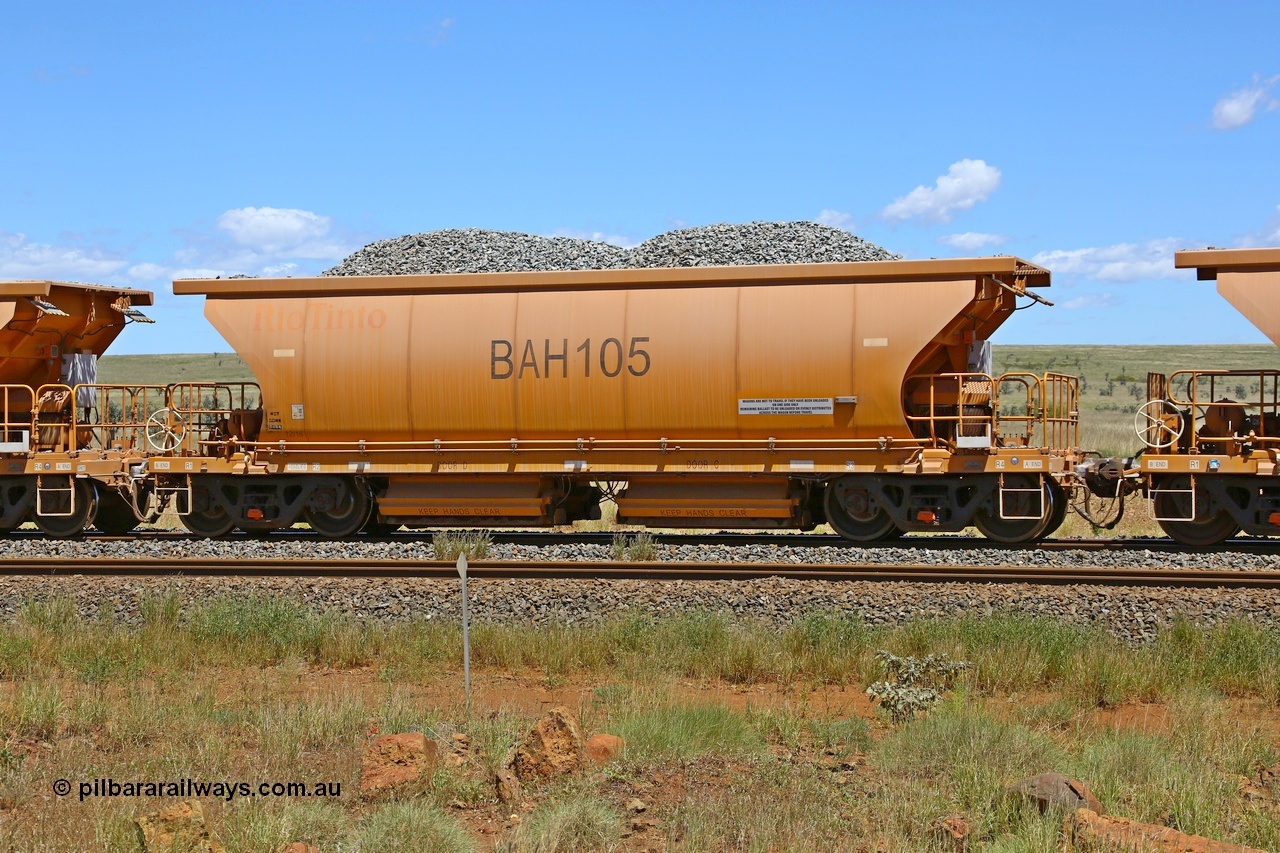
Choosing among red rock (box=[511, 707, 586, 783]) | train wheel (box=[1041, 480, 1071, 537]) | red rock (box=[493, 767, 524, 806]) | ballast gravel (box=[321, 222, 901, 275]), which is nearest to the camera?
red rock (box=[493, 767, 524, 806])

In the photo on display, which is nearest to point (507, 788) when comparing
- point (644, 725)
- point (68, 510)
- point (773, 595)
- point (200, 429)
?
point (644, 725)

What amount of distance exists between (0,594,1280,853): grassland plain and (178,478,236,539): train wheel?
4.80 m

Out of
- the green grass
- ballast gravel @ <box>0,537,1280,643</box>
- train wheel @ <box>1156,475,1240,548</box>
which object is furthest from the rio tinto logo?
the green grass

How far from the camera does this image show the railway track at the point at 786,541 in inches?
570

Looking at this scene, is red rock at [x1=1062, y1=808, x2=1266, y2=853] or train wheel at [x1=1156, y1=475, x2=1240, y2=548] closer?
red rock at [x1=1062, y1=808, x2=1266, y2=853]

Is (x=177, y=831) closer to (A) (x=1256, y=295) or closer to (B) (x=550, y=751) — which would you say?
(B) (x=550, y=751)

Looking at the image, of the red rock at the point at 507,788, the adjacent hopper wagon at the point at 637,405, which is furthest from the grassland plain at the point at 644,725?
the adjacent hopper wagon at the point at 637,405

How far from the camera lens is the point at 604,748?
7.54 m

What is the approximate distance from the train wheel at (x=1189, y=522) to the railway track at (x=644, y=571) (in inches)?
87.8

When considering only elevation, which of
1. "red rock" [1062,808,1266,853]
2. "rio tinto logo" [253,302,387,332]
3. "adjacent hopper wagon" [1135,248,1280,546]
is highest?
"rio tinto logo" [253,302,387,332]

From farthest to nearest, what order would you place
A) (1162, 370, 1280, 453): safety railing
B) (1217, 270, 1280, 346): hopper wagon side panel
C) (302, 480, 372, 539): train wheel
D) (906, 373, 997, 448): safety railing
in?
(302, 480, 372, 539): train wheel < (906, 373, 997, 448): safety railing < (1162, 370, 1280, 453): safety railing < (1217, 270, 1280, 346): hopper wagon side panel

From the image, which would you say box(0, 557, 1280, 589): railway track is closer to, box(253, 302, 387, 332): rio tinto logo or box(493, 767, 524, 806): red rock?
box(253, 302, 387, 332): rio tinto logo

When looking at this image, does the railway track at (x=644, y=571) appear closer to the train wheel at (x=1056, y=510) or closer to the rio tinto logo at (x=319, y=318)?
the train wheel at (x=1056, y=510)

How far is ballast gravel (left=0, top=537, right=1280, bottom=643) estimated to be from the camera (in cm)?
1105
